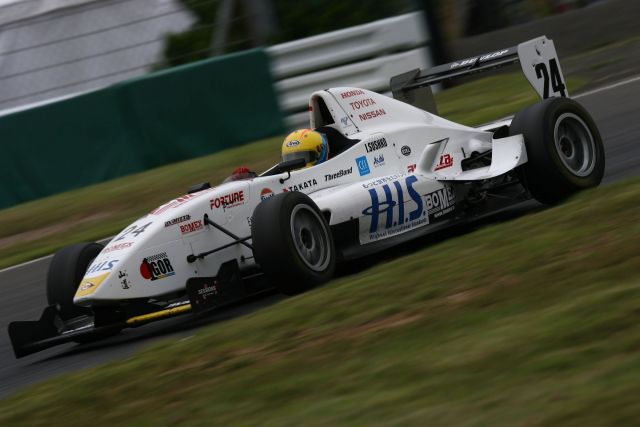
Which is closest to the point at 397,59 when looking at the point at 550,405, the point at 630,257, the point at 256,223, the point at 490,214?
the point at 490,214

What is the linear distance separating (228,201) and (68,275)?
1195 mm

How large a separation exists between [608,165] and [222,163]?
519 centimetres

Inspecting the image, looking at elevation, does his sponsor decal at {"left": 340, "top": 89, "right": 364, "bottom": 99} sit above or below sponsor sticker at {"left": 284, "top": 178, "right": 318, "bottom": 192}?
above

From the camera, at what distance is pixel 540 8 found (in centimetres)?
1834

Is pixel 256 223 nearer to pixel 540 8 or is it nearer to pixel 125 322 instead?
pixel 125 322

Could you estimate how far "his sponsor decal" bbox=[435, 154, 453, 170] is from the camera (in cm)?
879

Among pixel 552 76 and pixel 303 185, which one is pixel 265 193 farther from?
pixel 552 76

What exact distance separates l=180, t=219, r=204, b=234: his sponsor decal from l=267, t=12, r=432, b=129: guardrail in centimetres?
737

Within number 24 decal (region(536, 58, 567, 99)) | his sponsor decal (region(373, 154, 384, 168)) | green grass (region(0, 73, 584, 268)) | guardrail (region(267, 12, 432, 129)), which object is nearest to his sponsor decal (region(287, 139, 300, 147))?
his sponsor decal (region(373, 154, 384, 168))

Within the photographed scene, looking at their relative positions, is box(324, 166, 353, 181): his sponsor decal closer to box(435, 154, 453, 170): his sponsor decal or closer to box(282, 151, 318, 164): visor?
box(282, 151, 318, 164): visor

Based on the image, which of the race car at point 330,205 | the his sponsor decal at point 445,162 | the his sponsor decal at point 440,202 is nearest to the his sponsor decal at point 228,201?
the race car at point 330,205

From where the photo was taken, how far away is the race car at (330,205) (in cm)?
745

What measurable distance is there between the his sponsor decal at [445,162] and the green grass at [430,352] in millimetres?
1415

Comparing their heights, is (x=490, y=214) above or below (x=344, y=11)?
below
